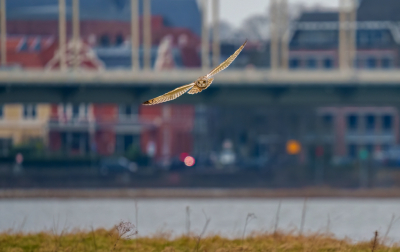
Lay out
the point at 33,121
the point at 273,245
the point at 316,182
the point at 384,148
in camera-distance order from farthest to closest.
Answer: the point at 384,148, the point at 33,121, the point at 316,182, the point at 273,245

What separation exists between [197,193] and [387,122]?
40714 mm

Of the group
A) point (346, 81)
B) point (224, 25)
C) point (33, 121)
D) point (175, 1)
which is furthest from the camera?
point (224, 25)

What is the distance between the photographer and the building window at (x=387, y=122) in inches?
3553

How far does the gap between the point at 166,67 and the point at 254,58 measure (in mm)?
12153

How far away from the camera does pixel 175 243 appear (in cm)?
1547

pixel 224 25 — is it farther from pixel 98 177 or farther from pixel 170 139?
pixel 98 177

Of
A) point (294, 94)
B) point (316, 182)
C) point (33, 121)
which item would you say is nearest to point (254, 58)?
point (33, 121)

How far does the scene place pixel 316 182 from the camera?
59219 mm

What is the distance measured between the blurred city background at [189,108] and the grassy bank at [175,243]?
31.2 meters

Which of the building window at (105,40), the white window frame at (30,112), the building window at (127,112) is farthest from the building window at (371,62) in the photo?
the white window frame at (30,112)

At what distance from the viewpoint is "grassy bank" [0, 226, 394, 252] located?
47.7 ft

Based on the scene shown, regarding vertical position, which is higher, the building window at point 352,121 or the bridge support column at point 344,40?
the bridge support column at point 344,40

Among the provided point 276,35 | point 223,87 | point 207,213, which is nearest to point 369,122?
point 276,35

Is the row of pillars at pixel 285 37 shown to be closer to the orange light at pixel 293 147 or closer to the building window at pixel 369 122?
the orange light at pixel 293 147
